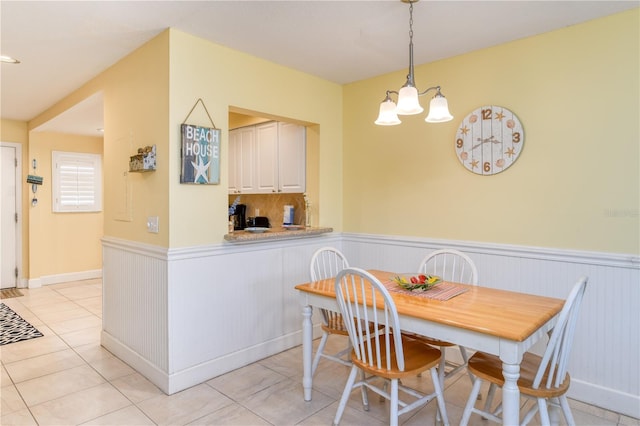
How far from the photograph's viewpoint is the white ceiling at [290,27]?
2.30 m

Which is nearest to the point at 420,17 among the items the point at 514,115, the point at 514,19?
the point at 514,19

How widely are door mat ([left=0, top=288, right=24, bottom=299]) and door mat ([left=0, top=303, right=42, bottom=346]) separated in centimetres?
79

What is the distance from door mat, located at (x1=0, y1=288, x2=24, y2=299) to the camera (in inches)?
206

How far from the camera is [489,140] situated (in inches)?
Result: 115

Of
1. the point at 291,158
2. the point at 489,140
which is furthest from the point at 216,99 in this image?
the point at 489,140

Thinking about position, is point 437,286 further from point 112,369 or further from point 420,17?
point 112,369

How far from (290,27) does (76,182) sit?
5.14 metres

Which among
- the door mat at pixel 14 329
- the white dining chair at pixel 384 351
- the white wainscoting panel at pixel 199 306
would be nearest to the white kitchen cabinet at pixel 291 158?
the white wainscoting panel at pixel 199 306

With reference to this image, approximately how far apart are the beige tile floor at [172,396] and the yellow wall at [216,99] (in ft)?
3.47

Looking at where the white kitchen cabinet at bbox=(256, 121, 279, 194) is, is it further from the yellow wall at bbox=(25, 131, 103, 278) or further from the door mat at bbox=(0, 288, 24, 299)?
the door mat at bbox=(0, 288, 24, 299)

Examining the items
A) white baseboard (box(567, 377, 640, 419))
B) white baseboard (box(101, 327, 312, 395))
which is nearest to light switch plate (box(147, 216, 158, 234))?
white baseboard (box(101, 327, 312, 395))

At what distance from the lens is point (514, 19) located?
8.10 feet

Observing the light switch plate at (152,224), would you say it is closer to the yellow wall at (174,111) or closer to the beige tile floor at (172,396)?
the yellow wall at (174,111)

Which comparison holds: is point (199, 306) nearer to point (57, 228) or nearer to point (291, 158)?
point (291, 158)
